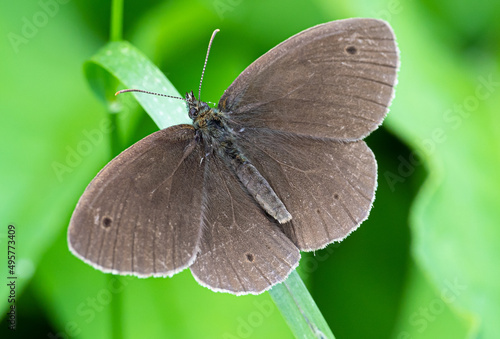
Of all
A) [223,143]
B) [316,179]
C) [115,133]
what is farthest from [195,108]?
[115,133]

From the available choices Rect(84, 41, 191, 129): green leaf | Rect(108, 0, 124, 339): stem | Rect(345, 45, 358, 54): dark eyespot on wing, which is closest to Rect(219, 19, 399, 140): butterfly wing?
Rect(345, 45, 358, 54): dark eyespot on wing

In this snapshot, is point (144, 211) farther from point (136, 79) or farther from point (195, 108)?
point (136, 79)

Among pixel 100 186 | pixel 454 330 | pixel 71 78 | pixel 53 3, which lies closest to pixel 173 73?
pixel 71 78

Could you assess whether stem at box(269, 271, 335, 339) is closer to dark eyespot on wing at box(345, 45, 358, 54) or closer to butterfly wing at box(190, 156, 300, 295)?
butterfly wing at box(190, 156, 300, 295)

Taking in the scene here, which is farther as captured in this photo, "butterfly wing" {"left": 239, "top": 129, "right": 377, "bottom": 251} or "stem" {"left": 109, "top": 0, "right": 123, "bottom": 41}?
"stem" {"left": 109, "top": 0, "right": 123, "bottom": 41}

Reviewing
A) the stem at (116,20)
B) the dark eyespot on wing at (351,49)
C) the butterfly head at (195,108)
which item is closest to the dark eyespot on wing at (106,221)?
the butterfly head at (195,108)

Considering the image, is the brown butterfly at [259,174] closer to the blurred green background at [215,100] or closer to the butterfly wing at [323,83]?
the butterfly wing at [323,83]
